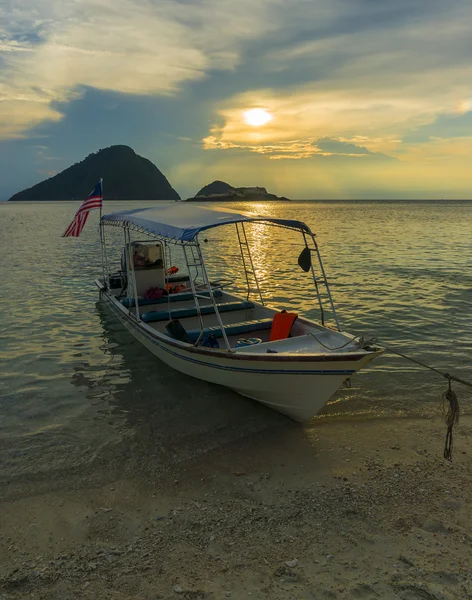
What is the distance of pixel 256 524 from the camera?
5523 millimetres

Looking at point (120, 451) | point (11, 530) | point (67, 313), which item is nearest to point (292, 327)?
point (120, 451)

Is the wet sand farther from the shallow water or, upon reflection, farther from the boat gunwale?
the boat gunwale

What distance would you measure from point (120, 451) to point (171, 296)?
21.8 ft

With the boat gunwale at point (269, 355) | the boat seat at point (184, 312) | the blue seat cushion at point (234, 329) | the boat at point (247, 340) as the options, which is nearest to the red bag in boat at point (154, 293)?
the boat at point (247, 340)

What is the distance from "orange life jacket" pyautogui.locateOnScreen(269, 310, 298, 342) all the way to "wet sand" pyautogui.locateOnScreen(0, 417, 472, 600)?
2504 millimetres

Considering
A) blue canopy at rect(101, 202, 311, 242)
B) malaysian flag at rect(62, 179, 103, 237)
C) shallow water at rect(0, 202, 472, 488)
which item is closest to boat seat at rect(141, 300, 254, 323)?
shallow water at rect(0, 202, 472, 488)

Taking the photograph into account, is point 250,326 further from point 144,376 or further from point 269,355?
point 144,376

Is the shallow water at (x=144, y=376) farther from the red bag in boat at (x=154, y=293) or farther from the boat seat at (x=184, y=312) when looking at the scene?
the red bag in boat at (x=154, y=293)

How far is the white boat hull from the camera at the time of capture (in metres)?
7.03

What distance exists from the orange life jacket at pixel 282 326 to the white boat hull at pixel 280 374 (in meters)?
1.56

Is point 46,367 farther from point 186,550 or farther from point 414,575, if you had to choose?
point 414,575

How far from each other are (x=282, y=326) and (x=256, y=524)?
4.73 metres

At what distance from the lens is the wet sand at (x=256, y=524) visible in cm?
459

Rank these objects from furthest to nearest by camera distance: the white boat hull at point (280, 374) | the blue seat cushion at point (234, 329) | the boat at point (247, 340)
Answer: the blue seat cushion at point (234, 329)
the boat at point (247, 340)
the white boat hull at point (280, 374)
